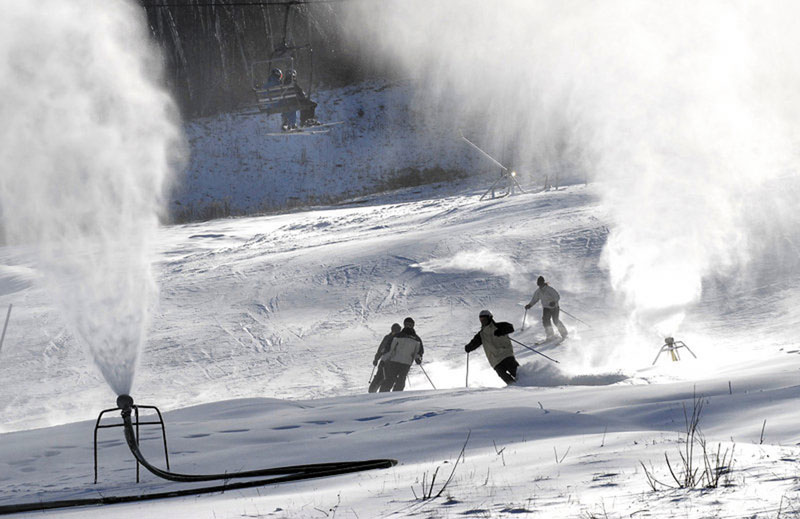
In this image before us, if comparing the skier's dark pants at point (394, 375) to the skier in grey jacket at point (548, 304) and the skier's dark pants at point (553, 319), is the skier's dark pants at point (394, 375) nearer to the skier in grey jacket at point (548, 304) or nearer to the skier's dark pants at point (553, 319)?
the skier in grey jacket at point (548, 304)

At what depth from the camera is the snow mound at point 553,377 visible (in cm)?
1058

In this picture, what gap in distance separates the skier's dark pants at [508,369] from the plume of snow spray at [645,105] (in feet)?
22.1

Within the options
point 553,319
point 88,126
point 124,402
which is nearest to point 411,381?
point 553,319

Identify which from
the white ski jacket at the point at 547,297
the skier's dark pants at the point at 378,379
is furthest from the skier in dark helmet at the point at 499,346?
the white ski jacket at the point at 547,297

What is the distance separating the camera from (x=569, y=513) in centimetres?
329

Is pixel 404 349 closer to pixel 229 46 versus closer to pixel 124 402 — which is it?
pixel 124 402

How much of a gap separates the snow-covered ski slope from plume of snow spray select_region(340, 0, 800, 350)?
5.36 feet

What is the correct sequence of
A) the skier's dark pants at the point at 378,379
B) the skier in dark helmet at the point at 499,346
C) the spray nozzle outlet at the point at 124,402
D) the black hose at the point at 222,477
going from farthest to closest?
the skier's dark pants at the point at 378,379, the skier in dark helmet at the point at 499,346, the spray nozzle outlet at the point at 124,402, the black hose at the point at 222,477

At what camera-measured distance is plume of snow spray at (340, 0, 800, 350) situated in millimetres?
21172

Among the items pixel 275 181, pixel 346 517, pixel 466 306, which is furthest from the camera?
pixel 275 181

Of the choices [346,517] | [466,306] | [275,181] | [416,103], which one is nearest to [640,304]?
[466,306]

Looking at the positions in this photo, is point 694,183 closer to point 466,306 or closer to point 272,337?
point 466,306

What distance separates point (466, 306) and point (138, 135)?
9.26m

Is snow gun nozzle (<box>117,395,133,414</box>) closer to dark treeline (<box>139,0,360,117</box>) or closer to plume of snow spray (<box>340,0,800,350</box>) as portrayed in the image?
Answer: plume of snow spray (<box>340,0,800,350</box>)
